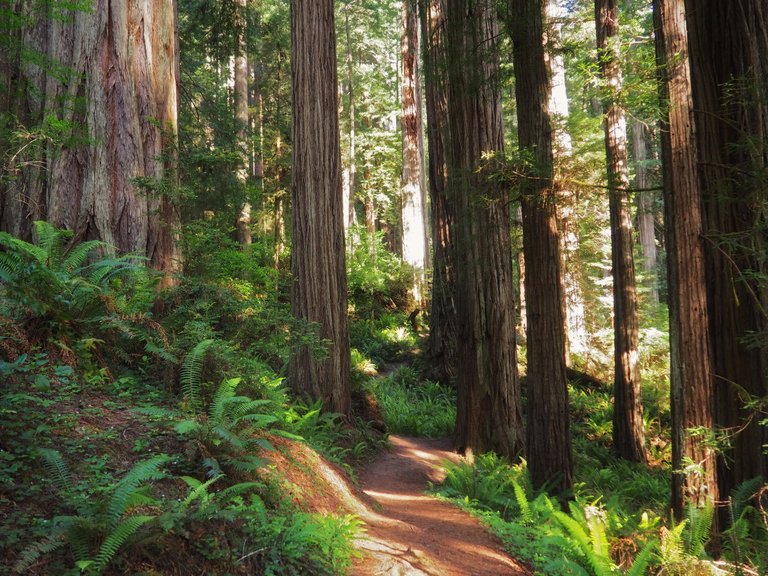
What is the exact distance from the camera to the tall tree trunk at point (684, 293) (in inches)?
203

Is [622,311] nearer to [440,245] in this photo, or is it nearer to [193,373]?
[440,245]

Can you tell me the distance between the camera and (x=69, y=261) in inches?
184

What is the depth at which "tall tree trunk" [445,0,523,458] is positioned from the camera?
26.8 ft

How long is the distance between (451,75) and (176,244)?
4662 millimetres

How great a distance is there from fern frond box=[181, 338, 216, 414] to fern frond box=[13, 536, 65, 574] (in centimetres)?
194

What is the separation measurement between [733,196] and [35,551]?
6.46m

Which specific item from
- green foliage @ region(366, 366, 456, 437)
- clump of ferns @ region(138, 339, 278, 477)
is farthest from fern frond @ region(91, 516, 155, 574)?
green foliage @ region(366, 366, 456, 437)

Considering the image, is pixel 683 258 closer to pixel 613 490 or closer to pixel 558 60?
pixel 613 490

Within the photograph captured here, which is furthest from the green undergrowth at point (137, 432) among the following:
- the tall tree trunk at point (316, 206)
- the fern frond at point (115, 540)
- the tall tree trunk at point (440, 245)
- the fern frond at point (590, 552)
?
the tall tree trunk at point (440, 245)

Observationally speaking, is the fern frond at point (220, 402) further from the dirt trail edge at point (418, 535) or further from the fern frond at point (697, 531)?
the fern frond at point (697, 531)

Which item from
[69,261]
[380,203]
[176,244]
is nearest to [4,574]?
[69,261]

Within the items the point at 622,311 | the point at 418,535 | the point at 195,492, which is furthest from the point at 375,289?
the point at 195,492

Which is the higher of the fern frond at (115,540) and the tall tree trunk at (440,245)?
the tall tree trunk at (440,245)

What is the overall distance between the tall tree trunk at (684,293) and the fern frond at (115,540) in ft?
15.7
